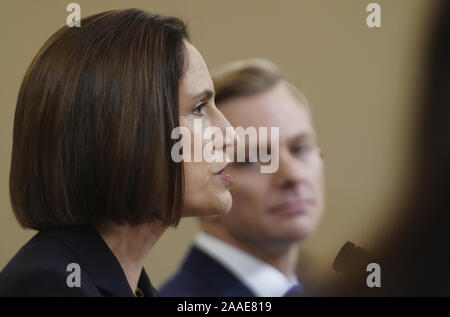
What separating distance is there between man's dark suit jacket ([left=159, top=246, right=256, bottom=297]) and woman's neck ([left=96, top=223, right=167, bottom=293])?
34 centimetres

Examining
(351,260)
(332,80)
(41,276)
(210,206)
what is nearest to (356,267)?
(351,260)

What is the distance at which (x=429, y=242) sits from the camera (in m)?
0.46

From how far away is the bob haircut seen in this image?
0.77 m

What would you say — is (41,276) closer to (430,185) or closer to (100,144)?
(100,144)

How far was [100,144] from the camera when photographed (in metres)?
0.78

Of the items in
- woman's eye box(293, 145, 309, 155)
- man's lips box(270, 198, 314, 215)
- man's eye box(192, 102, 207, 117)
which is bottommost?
man's lips box(270, 198, 314, 215)

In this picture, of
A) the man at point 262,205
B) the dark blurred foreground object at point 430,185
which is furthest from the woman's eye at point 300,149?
the dark blurred foreground object at point 430,185

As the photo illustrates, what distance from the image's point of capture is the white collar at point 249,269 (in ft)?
4.04

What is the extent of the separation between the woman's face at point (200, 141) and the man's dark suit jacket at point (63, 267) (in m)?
0.13

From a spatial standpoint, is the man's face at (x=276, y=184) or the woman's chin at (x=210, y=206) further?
the man's face at (x=276, y=184)

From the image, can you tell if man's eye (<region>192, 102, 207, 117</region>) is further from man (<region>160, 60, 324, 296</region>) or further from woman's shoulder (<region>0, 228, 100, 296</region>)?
man (<region>160, 60, 324, 296</region>)

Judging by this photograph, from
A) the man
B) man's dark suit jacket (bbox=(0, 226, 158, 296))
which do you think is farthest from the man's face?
man's dark suit jacket (bbox=(0, 226, 158, 296))

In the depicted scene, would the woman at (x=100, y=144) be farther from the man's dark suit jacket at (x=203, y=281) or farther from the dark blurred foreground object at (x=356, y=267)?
the man's dark suit jacket at (x=203, y=281)
